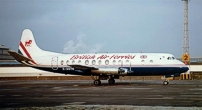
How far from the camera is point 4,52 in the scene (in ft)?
301

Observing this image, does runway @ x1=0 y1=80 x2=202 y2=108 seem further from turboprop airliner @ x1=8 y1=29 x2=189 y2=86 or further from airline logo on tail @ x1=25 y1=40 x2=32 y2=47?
airline logo on tail @ x1=25 y1=40 x2=32 y2=47

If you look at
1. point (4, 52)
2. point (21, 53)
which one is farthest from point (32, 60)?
point (4, 52)

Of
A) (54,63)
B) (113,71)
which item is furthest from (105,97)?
(54,63)

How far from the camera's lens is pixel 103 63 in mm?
40188

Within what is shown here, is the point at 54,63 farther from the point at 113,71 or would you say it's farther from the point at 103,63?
the point at 113,71

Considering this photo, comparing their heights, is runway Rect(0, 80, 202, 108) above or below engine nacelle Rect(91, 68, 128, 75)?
below

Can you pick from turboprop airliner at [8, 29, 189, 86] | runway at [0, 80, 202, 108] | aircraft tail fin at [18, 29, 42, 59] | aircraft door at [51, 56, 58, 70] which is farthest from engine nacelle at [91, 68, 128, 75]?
aircraft tail fin at [18, 29, 42, 59]

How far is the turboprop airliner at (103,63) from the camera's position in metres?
38.2

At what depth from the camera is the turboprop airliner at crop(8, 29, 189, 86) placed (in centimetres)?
3822

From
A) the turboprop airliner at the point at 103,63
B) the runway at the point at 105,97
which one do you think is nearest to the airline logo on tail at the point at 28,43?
the turboprop airliner at the point at 103,63

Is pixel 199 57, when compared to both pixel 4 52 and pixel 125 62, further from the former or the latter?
pixel 4 52

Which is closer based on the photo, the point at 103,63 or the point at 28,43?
the point at 103,63

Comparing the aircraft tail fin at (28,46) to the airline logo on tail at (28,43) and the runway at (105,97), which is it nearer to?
the airline logo on tail at (28,43)

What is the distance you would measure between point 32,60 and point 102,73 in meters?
10.8
